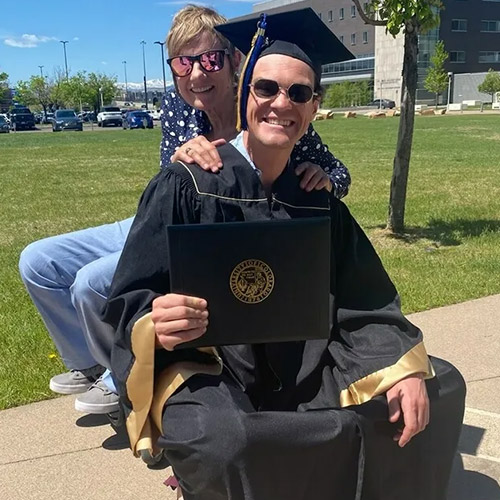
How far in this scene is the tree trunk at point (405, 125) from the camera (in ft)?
22.1

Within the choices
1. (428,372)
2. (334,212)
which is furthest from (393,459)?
(334,212)

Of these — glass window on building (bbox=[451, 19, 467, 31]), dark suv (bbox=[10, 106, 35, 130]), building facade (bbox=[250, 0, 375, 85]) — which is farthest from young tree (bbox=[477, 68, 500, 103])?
dark suv (bbox=[10, 106, 35, 130])

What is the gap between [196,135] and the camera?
Result: 322 cm

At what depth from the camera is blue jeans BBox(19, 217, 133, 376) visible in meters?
2.73

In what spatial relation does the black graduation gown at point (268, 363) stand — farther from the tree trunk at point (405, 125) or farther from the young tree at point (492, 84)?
the young tree at point (492, 84)

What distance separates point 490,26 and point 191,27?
283 feet

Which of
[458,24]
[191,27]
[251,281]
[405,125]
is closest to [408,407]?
[251,281]

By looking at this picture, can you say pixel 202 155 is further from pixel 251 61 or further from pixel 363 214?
pixel 363 214

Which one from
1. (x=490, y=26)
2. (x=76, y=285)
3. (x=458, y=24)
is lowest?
(x=76, y=285)

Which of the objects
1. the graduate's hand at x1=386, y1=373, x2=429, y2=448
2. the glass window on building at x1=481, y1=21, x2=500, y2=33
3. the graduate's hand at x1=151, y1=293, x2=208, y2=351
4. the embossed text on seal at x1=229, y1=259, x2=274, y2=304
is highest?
the glass window on building at x1=481, y1=21, x2=500, y2=33

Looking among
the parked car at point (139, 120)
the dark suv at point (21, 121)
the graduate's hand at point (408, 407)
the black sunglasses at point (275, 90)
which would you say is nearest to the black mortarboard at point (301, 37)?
the black sunglasses at point (275, 90)

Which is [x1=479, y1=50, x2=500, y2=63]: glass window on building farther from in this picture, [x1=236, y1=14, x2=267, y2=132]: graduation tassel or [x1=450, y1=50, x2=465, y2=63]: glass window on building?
[x1=236, y1=14, x2=267, y2=132]: graduation tassel

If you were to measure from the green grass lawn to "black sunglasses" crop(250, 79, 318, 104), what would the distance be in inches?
87.5

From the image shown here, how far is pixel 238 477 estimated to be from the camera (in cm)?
185
